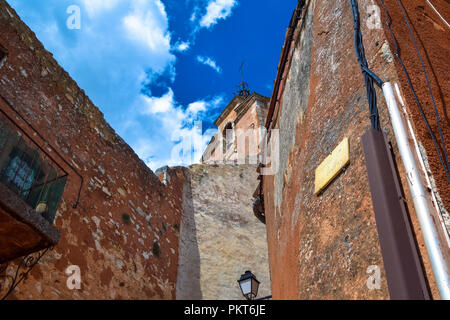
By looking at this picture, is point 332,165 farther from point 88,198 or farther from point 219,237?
point 219,237

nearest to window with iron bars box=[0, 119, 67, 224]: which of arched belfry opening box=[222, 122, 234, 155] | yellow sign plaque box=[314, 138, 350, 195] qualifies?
yellow sign plaque box=[314, 138, 350, 195]

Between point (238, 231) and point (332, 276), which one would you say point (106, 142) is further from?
point (332, 276)

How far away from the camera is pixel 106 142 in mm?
8445

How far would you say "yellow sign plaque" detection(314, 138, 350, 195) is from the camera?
3341 millimetres

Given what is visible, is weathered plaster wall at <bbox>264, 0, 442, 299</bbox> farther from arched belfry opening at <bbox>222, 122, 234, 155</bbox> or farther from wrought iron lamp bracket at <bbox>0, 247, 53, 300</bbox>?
arched belfry opening at <bbox>222, 122, 234, 155</bbox>

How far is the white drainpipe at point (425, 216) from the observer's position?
7.19 ft

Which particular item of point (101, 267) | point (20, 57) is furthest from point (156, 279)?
point (20, 57)

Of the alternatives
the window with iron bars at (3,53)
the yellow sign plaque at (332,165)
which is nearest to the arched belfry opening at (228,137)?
the window with iron bars at (3,53)

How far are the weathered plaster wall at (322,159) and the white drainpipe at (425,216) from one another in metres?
0.07

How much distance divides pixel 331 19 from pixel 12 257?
4394 mm

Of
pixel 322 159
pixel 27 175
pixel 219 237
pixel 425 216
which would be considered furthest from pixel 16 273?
pixel 219 237

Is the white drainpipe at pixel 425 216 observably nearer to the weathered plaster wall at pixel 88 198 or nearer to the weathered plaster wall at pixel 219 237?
the weathered plaster wall at pixel 88 198

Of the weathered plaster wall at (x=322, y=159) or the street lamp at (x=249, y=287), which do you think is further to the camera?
the street lamp at (x=249, y=287)

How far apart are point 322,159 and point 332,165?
0.95ft
